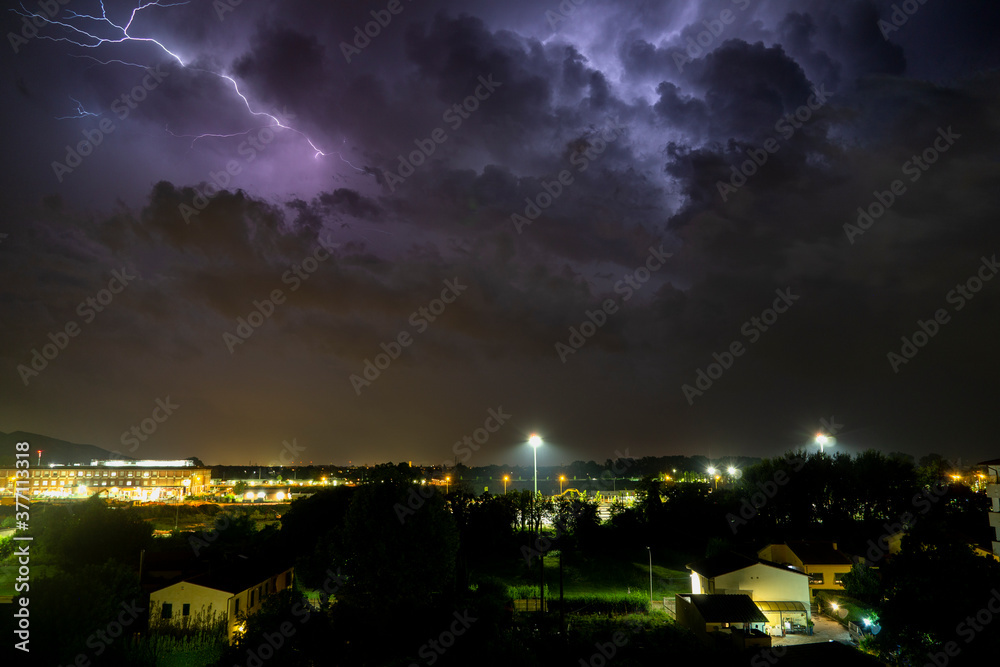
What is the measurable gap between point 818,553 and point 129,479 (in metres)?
121

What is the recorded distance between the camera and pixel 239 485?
12625 cm

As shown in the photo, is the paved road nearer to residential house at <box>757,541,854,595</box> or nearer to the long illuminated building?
residential house at <box>757,541,854,595</box>

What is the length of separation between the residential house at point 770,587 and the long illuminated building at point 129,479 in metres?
105

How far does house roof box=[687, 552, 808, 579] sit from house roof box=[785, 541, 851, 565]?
17.9ft

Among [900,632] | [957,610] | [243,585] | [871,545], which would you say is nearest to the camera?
[957,610]

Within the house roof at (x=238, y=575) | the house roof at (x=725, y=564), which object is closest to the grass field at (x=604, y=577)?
the house roof at (x=725, y=564)

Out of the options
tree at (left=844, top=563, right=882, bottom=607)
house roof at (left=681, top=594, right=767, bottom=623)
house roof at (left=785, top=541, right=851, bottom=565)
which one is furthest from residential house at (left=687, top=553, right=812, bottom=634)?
house roof at (left=785, top=541, right=851, bottom=565)

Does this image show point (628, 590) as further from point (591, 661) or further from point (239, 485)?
point (239, 485)

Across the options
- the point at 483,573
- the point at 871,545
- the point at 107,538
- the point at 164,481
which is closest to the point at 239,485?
the point at 164,481

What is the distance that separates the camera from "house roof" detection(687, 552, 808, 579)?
97.1ft

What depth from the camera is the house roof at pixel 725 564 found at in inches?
1165

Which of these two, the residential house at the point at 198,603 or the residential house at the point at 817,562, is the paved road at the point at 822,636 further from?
the residential house at the point at 198,603

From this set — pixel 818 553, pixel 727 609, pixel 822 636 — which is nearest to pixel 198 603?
pixel 727 609

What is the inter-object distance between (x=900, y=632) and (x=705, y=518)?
118ft
